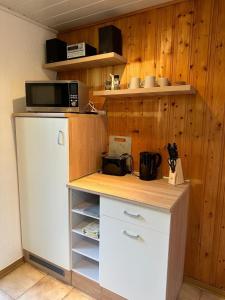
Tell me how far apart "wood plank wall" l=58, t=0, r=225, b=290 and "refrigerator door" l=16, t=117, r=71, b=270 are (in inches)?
27.7

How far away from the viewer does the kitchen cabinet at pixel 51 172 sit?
1738mm

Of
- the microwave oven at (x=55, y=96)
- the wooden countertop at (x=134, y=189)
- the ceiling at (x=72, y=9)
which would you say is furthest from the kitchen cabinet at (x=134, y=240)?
the ceiling at (x=72, y=9)

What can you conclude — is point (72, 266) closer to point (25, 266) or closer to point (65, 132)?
point (25, 266)

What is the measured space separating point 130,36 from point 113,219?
154cm

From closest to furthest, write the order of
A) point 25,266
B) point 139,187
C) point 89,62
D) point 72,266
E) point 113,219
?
point 113,219 < point 139,187 < point 72,266 < point 89,62 < point 25,266

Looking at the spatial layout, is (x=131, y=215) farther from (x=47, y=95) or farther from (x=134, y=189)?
(x=47, y=95)

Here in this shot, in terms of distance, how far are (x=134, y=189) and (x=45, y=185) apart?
768mm

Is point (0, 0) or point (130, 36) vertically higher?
point (0, 0)

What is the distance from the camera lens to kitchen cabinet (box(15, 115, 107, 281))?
1.74 m

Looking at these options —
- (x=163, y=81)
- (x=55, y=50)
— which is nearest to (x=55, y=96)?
(x=55, y=50)

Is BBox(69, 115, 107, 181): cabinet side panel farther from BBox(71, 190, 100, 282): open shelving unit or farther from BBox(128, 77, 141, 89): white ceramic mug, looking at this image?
BBox(128, 77, 141, 89): white ceramic mug

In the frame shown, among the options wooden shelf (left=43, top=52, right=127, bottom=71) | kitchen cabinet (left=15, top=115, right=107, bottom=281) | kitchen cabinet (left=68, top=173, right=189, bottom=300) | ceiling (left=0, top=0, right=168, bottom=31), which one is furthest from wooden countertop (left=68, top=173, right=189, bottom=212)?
ceiling (left=0, top=0, right=168, bottom=31)

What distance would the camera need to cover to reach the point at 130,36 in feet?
6.34

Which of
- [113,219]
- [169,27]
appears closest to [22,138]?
[113,219]
